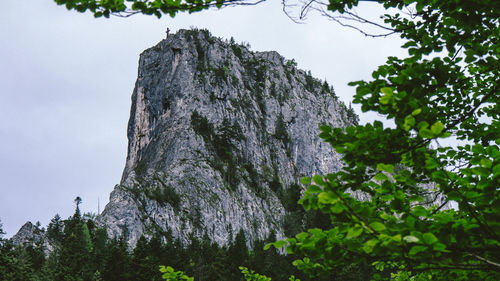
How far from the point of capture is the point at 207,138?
85875 millimetres

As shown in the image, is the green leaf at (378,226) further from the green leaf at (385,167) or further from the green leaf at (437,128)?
the green leaf at (437,128)

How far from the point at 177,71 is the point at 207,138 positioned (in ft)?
71.9

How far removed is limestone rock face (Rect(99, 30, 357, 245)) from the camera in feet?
216

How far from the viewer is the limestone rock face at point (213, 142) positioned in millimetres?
65938

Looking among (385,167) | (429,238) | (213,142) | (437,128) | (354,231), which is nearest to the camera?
(429,238)

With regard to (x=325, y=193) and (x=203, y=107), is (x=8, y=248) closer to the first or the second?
(x=325, y=193)

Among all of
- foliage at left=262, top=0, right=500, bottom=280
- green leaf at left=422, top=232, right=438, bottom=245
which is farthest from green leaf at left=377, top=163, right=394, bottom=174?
green leaf at left=422, top=232, right=438, bottom=245

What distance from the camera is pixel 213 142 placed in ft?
286

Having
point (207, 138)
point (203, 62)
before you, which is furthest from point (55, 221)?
point (203, 62)

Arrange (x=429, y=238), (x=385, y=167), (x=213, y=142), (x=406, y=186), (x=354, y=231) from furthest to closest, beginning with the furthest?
(x=213, y=142)
(x=406, y=186)
(x=385, y=167)
(x=354, y=231)
(x=429, y=238)

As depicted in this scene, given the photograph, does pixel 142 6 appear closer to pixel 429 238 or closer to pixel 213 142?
pixel 429 238

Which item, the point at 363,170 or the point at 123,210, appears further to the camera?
the point at 123,210

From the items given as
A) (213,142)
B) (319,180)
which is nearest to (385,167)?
(319,180)

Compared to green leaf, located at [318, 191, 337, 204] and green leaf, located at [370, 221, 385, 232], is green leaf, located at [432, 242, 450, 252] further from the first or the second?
green leaf, located at [318, 191, 337, 204]
